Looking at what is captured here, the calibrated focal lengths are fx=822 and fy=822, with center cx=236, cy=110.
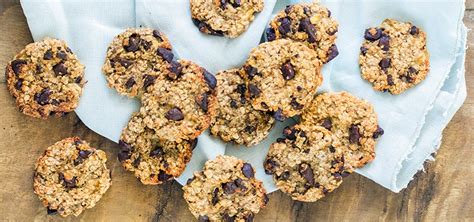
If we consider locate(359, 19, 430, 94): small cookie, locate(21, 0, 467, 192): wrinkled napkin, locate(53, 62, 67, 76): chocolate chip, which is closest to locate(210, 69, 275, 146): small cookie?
locate(21, 0, 467, 192): wrinkled napkin

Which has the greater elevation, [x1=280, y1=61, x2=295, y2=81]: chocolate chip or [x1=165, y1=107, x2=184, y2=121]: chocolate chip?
[x1=280, y1=61, x2=295, y2=81]: chocolate chip

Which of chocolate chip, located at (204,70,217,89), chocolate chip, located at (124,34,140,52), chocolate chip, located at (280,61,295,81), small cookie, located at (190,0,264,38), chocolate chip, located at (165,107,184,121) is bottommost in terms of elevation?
chocolate chip, located at (165,107,184,121)

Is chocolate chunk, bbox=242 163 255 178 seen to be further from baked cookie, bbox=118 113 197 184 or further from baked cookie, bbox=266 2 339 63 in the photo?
baked cookie, bbox=266 2 339 63

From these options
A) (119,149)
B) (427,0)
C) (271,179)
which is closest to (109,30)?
(119,149)

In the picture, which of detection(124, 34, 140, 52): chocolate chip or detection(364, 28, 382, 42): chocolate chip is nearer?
detection(124, 34, 140, 52): chocolate chip

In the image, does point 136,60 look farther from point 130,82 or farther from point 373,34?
point 373,34

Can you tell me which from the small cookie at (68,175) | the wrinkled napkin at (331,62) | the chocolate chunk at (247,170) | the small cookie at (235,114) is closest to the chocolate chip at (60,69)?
the wrinkled napkin at (331,62)

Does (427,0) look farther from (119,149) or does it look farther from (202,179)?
(119,149)

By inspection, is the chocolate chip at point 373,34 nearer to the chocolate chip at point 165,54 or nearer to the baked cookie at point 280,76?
the baked cookie at point 280,76
